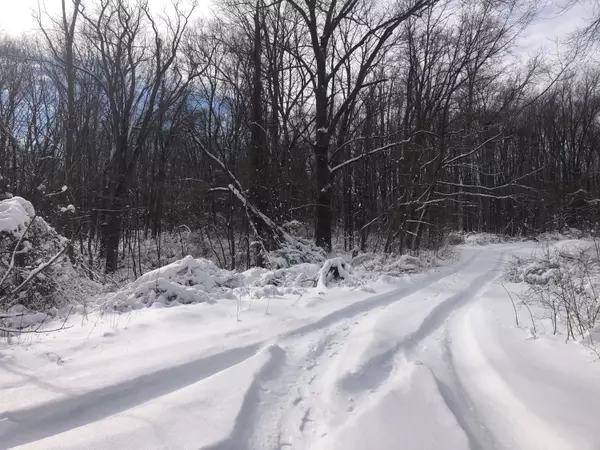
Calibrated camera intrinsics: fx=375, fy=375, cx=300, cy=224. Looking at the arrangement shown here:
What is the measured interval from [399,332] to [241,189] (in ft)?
29.8

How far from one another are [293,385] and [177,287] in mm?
3687

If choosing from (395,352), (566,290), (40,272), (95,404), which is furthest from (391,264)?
(95,404)

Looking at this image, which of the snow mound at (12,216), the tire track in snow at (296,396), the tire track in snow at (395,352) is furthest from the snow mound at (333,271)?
the snow mound at (12,216)

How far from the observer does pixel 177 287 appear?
6250mm

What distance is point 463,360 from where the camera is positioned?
3.78 m

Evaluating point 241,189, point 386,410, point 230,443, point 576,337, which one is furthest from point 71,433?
point 241,189

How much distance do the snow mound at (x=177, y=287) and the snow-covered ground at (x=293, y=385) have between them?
3.22 feet

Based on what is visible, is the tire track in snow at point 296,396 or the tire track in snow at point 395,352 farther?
the tire track in snow at point 395,352

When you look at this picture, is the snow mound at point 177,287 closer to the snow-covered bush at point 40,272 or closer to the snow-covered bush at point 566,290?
the snow-covered bush at point 40,272

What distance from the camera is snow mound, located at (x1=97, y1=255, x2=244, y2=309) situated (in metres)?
6.03

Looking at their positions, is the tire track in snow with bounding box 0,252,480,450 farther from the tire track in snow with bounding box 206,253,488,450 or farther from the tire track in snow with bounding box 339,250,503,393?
the tire track in snow with bounding box 339,250,503,393

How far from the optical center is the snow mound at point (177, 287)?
6031mm

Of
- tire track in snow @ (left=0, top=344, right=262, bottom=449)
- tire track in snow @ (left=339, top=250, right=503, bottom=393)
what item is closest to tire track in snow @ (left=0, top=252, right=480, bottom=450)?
tire track in snow @ (left=0, top=344, right=262, bottom=449)

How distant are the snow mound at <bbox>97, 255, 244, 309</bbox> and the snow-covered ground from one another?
3.22 ft
